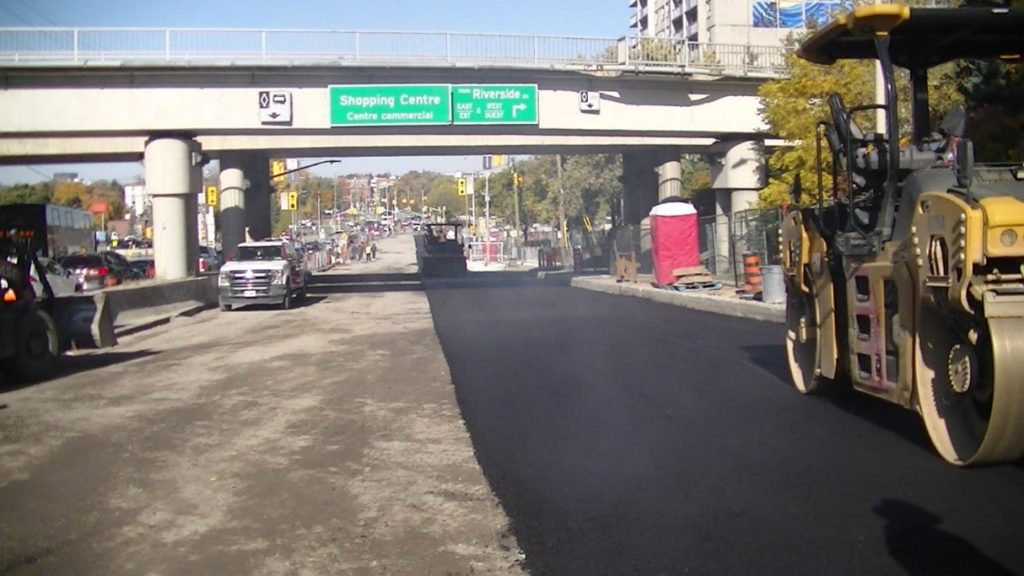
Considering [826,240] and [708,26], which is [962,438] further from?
[708,26]

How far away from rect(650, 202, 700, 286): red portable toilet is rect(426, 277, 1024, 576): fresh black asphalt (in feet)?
48.0

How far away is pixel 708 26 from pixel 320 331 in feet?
229

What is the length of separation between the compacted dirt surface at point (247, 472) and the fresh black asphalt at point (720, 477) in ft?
1.26

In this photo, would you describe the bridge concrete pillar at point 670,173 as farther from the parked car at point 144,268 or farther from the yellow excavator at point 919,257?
the yellow excavator at point 919,257

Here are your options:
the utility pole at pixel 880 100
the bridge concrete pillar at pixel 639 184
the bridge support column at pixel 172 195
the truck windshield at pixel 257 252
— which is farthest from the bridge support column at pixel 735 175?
the utility pole at pixel 880 100

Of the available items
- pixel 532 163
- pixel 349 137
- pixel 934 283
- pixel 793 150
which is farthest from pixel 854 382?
pixel 532 163

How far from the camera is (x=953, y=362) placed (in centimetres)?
697

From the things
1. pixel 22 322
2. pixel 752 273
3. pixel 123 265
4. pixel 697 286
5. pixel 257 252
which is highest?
pixel 257 252

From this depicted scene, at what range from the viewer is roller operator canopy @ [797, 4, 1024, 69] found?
8.19 m

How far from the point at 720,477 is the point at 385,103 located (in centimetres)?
2372

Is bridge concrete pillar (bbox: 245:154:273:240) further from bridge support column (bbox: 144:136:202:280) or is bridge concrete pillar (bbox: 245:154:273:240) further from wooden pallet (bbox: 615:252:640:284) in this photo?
wooden pallet (bbox: 615:252:640:284)

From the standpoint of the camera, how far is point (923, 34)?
8.60 metres

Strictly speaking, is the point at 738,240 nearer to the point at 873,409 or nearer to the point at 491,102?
the point at 491,102

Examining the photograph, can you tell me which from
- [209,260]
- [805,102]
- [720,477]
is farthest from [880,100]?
[209,260]
